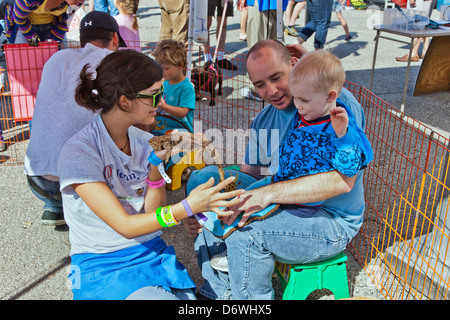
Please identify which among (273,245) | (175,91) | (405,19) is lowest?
(273,245)

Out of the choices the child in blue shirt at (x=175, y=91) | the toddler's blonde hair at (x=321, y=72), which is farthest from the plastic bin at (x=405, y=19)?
the toddler's blonde hair at (x=321, y=72)

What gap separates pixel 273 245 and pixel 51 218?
73.2 inches

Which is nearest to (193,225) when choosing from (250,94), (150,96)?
(150,96)

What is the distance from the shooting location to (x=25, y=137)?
498 cm

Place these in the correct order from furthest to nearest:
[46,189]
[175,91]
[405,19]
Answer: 1. [405,19]
2. [175,91]
3. [46,189]

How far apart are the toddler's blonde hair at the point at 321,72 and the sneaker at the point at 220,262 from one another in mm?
1096

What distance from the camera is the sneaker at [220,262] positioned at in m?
2.57

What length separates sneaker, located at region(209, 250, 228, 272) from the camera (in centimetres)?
257

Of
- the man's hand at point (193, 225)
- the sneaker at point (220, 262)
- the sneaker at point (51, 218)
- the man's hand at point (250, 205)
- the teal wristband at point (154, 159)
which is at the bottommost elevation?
the sneaker at point (51, 218)

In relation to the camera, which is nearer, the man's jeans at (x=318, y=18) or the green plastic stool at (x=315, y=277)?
the green plastic stool at (x=315, y=277)

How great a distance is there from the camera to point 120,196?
2307 mm

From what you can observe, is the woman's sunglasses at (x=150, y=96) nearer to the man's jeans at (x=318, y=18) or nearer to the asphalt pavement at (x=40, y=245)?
the asphalt pavement at (x=40, y=245)

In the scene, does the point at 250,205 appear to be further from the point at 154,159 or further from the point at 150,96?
the point at 150,96

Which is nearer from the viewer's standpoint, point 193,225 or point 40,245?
point 193,225
